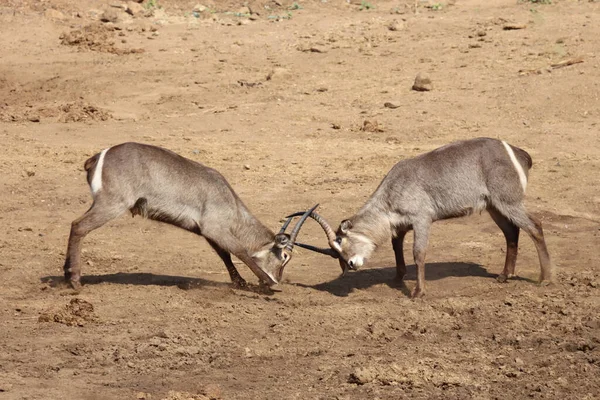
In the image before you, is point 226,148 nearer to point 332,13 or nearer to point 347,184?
point 347,184

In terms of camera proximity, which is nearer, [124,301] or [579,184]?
[124,301]

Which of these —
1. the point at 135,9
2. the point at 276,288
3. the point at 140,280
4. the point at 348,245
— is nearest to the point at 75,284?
the point at 140,280

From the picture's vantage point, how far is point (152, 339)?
7.42 m

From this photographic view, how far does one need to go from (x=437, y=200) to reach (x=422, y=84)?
6596mm

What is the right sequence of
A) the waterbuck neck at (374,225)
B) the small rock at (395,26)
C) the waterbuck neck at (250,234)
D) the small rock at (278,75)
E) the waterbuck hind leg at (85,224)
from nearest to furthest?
1. the waterbuck hind leg at (85,224)
2. the waterbuck neck at (374,225)
3. the waterbuck neck at (250,234)
4. the small rock at (278,75)
5. the small rock at (395,26)

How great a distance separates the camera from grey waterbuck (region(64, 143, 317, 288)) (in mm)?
8648

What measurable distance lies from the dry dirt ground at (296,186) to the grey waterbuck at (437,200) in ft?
1.57

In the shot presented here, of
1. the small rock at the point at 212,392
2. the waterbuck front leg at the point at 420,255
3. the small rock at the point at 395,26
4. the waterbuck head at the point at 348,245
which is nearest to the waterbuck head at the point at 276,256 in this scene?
the waterbuck head at the point at 348,245

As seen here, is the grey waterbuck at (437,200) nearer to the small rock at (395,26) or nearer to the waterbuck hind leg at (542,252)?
the waterbuck hind leg at (542,252)

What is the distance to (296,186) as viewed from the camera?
12047 millimetres

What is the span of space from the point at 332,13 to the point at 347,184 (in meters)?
8.04

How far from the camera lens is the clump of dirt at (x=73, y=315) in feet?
25.6

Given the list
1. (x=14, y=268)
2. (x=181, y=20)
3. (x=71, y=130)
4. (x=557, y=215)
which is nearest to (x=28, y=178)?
(x=71, y=130)

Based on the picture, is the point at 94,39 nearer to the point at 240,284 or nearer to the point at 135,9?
the point at 135,9
